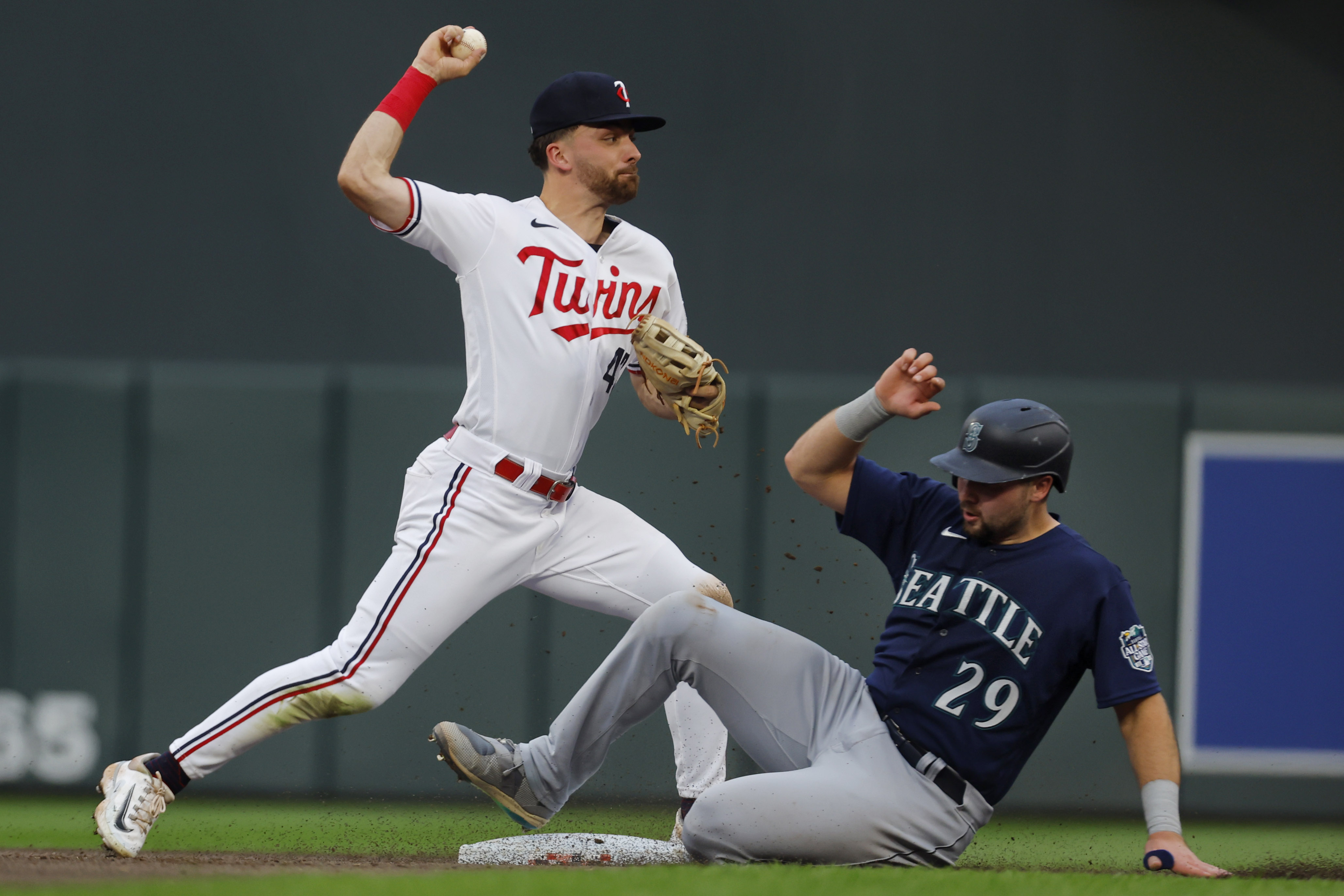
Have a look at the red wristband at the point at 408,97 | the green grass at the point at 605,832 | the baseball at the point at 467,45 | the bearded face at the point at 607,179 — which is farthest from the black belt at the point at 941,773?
the baseball at the point at 467,45

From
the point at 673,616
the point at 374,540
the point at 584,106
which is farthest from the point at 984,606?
the point at 374,540

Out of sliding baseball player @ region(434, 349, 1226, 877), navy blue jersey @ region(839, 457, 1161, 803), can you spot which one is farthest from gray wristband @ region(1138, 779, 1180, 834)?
navy blue jersey @ region(839, 457, 1161, 803)

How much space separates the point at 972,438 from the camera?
7.28ft

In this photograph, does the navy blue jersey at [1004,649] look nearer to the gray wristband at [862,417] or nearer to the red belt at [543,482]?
the gray wristband at [862,417]

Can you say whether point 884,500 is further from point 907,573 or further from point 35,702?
point 35,702

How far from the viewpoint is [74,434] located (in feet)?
13.1

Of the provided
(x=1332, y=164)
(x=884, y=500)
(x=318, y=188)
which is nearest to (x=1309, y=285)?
(x=1332, y=164)

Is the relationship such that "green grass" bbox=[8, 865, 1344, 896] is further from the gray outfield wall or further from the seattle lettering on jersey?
the gray outfield wall

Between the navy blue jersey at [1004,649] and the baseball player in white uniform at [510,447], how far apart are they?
0.50m

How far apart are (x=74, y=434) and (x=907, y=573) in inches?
116

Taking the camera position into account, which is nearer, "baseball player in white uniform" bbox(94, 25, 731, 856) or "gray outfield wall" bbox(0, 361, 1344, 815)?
"baseball player in white uniform" bbox(94, 25, 731, 856)

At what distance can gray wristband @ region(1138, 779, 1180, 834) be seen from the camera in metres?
2.02

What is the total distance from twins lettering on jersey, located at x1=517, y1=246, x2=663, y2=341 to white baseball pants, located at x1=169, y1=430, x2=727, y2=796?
0.32 meters

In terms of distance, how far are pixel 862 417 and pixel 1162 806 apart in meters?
0.82
